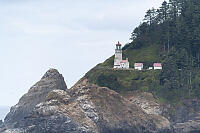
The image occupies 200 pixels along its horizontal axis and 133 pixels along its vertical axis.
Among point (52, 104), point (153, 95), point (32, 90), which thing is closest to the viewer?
point (52, 104)

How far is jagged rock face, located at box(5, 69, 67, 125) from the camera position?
583 ft

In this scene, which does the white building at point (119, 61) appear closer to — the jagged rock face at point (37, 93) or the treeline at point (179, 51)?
the treeline at point (179, 51)

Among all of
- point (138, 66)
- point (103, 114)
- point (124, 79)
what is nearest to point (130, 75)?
point (124, 79)

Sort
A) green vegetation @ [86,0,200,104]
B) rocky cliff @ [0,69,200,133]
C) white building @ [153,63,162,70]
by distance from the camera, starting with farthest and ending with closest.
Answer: white building @ [153,63,162,70], green vegetation @ [86,0,200,104], rocky cliff @ [0,69,200,133]

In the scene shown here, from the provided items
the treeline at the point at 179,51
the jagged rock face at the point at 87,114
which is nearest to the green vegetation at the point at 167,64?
the treeline at the point at 179,51

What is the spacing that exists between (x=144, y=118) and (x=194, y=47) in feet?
112

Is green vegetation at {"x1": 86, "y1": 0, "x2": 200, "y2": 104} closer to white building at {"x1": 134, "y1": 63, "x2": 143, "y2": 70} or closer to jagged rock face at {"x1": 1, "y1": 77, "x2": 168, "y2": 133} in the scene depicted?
white building at {"x1": 134, "y1": 63, "x2": 143, "y2": 70}

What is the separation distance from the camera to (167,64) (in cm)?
17500

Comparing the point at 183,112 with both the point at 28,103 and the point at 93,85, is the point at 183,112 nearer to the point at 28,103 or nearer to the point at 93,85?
the point at 93,85

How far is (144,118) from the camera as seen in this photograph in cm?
15912

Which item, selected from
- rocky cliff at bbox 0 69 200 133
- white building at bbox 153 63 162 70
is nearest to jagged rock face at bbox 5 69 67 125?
rocky cliff at bbox 0 69 200 133

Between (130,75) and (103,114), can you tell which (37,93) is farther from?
(103,114)

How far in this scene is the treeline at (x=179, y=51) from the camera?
561 feet

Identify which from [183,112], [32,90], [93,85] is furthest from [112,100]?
[32,90]
